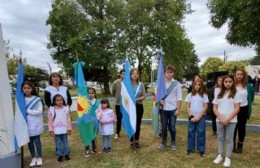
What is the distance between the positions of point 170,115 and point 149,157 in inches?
40.3

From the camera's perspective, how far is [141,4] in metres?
27.0

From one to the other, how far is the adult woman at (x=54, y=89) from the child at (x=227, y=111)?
3.15m

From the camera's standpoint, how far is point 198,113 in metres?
5.96

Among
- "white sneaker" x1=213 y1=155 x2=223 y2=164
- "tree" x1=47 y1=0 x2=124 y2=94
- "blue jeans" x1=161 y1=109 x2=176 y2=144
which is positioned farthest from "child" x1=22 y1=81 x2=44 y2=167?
"tree" x1=47 y1=0 x2=124 y2=94

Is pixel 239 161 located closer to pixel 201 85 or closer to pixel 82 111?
pixel 201 85

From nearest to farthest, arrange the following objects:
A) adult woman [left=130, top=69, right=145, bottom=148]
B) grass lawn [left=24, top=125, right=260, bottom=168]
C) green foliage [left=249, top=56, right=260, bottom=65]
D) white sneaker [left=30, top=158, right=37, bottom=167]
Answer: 1. grass lawn [left=24, top=125, right=260, bottom=168]
2. white sneaker [left=30, top=158, right=37, bottom=167]
3. adult woman [left=130, top=69, right=145, bottom=148]
4. green foliage [left=249, top=56, right=260, bottom=65]

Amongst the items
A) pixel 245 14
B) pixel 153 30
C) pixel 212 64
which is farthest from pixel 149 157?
pixel 212 64

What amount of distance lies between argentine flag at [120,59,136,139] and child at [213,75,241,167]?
179 centimetres

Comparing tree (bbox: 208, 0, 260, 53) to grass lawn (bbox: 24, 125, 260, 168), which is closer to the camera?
Answer: grass lawn (bbox: 24, 125, 260, 168)

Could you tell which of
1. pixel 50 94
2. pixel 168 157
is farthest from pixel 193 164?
pixel 50 94

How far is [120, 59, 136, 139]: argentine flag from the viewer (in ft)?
20.7

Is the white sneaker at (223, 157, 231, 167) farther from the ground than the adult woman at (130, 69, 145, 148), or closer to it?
closer to it

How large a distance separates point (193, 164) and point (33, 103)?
134 inches

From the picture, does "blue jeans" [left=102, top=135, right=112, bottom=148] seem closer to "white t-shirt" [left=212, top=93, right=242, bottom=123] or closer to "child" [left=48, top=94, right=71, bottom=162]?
"child" [left=48, top=94, right=71, bottom=162]
